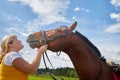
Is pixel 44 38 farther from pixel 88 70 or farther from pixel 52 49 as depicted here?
pixel 88 70

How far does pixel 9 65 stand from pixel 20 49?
0.39 meters

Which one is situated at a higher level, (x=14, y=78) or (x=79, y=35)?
(x=79, y=35)

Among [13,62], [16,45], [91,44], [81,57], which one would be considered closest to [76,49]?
[81,57]

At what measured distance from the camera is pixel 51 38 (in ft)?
21.9

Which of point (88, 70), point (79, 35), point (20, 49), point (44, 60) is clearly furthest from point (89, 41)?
point (20, 49)

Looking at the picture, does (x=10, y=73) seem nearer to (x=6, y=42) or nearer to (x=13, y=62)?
(x=13, y=62)

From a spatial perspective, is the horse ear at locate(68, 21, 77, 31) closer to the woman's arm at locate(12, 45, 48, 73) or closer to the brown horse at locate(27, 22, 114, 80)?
the brown horse at locate(27, 22, 114, 80)

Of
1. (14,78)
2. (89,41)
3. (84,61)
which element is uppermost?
(89,41)

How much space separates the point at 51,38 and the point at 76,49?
66 cm

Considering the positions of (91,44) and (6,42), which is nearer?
(6,42)

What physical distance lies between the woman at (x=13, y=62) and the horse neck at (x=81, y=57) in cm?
134

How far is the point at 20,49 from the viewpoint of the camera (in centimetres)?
545

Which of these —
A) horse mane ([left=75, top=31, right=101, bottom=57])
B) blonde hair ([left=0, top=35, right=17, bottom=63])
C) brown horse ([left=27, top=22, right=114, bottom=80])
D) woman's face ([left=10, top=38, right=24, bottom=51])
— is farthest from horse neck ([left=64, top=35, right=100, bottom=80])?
blonde hair ([left=0, top=35, right=17, bottom=63])

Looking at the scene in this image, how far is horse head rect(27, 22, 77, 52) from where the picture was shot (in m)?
6.64
